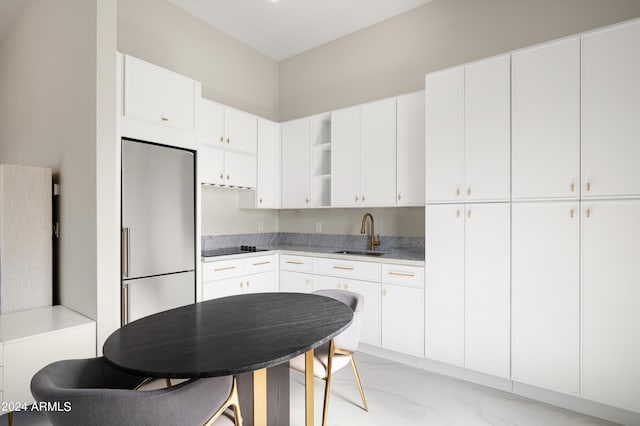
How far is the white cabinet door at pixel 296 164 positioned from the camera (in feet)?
12.8

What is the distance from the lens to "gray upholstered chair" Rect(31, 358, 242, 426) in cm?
99

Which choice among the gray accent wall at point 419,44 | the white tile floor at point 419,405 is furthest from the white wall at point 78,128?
the gray accent wall at point 419,44

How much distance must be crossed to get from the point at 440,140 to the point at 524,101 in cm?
63

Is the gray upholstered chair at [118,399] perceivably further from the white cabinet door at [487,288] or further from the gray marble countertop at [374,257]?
the white cabinet door at [487,288]

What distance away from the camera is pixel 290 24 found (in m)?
3.81

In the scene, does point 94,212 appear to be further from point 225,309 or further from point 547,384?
point 547,384

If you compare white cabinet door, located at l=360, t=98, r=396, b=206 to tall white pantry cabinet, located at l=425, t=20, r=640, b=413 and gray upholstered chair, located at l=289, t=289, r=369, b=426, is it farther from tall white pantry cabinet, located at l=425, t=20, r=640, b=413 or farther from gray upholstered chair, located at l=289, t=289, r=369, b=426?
gray upholstered chair, located at l=289, t=289, r=369, b=426

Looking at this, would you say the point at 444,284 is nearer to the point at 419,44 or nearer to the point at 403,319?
the point at 403,319

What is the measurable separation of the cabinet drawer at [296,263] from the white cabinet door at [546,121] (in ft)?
6.58

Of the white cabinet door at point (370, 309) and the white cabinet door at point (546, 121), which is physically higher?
the white cabinet door at point (546, 121)

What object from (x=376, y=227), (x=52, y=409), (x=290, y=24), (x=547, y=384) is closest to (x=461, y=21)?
(x=290, y=24)

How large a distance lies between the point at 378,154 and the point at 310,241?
154 centimetres

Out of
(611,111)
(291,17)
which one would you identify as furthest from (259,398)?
(291,17)

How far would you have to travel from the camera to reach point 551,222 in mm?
2268
